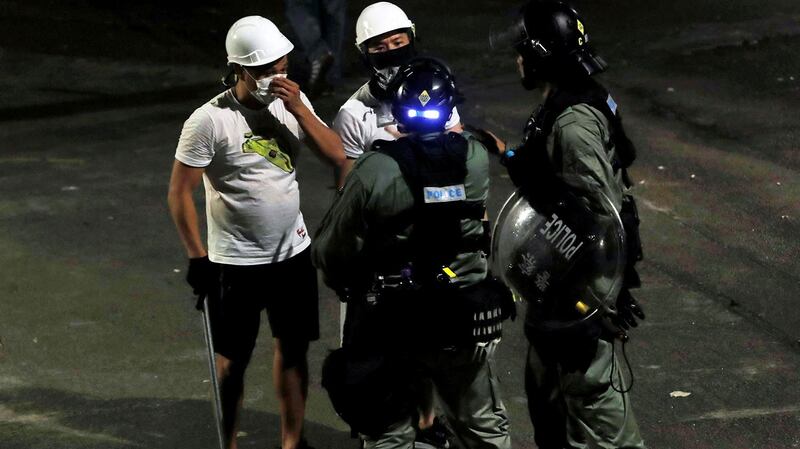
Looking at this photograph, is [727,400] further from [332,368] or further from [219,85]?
[219,85]

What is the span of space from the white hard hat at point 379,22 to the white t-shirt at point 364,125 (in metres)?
0.30

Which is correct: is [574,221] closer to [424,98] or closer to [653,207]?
[424,98]

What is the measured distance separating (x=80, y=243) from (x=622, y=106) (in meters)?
5.41

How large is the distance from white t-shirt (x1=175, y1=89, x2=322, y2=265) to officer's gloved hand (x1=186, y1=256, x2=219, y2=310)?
0.37 ft

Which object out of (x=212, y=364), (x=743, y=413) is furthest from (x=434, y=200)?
(x=743, y=413)

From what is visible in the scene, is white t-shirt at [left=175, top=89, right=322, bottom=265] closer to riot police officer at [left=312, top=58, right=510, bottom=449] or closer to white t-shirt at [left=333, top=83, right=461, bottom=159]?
white t-shirt at [left=333, top=83, right=461, bottom=159]

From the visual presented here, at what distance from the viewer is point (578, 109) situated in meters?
5.10

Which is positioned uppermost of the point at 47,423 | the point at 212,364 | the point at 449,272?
the point at 449,272

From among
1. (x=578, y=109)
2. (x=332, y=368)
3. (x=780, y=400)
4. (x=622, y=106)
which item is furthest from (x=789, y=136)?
(x=332, y=368)

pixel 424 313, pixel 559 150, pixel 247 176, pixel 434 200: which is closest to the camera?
pixel 434 200

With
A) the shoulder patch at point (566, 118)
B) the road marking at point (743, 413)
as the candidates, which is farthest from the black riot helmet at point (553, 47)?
the road marking at point (743, 413)

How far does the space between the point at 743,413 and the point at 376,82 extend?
2514 millimetres

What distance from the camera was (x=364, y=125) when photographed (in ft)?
19.1

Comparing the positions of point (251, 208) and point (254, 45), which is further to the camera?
point (251, 208)
